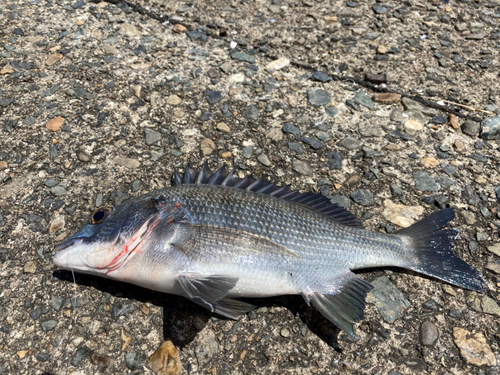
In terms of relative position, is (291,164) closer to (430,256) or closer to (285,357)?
(430,256)

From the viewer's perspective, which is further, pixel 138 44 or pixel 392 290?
pixel 138 44

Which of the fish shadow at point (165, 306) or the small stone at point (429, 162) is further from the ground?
the small stone at point (429, 162)

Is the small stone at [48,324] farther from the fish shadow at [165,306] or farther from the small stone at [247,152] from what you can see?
the small stone at [247,152]

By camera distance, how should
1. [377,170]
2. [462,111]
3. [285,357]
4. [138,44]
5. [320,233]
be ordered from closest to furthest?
1. [285,357]
2. [320,233]
3. [377,170]
4. [462,111]
5. [138,44]

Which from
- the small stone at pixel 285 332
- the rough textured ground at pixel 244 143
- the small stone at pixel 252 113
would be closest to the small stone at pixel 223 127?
the rough textured ground at pixel 244 143

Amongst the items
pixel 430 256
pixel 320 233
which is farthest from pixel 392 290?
pixel 320 233

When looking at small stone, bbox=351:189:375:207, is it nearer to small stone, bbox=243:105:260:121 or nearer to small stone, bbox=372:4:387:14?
small stone, bbox=243:105:260:121
